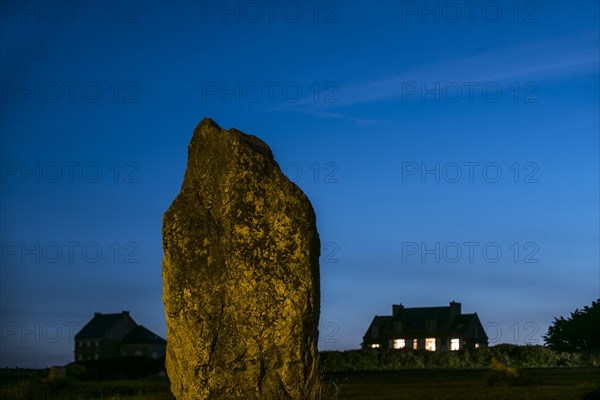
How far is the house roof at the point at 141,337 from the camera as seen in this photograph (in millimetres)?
84875

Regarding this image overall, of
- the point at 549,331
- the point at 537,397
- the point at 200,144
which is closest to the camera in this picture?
the point at 200,144

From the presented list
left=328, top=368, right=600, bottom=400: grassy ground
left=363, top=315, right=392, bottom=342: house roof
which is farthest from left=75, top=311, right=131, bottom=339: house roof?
left=328, top=368, right=600, bottom=400: grassy ground

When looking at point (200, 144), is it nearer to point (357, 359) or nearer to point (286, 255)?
point (286, 255)

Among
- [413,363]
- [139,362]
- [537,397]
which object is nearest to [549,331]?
[413,363]

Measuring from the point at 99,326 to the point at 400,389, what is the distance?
73.1 meters

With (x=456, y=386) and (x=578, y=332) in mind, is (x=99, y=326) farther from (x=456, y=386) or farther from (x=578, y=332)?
(x=456, y=386)

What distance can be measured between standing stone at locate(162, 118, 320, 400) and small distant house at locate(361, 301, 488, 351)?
7250 centimetres

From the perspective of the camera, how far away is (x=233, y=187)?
1127 centimetres

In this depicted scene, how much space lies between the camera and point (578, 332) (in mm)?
47312

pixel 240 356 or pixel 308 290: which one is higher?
pixel 308 290

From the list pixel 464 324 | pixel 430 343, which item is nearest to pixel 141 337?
pixel 430 343

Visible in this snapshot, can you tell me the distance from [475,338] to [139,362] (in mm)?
51028

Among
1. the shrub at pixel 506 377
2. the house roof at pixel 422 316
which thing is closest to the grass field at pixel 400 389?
the shrub at pixel 506 377

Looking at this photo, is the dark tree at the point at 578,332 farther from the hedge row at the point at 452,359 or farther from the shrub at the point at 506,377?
the shrub at the point at 506,377
